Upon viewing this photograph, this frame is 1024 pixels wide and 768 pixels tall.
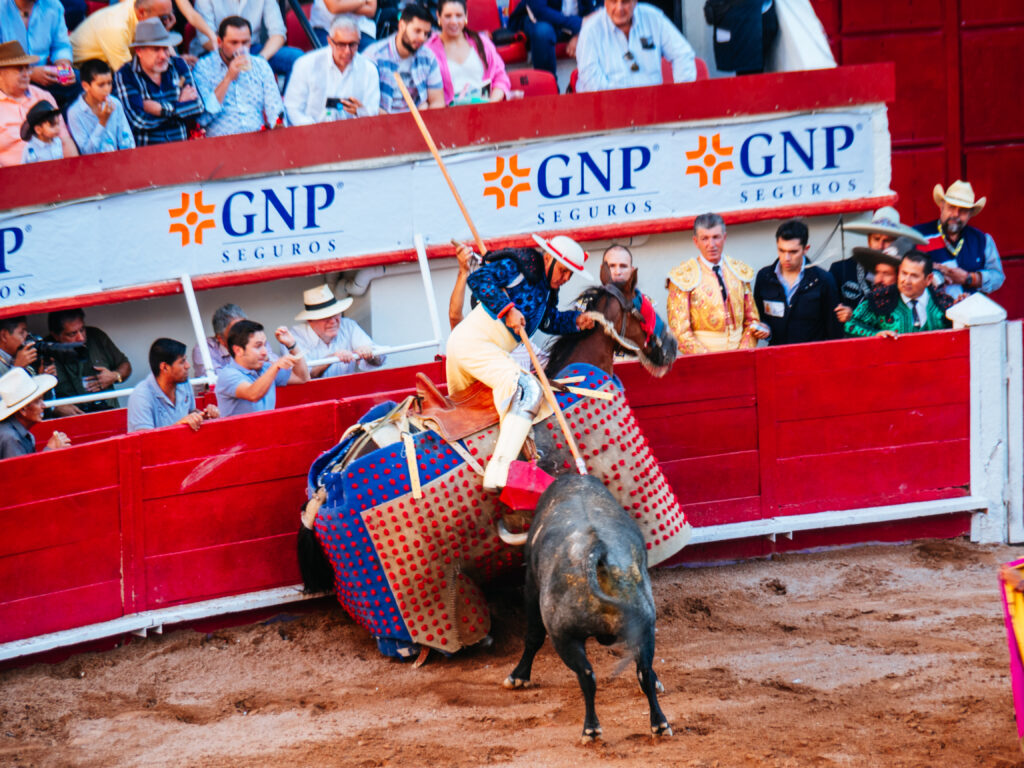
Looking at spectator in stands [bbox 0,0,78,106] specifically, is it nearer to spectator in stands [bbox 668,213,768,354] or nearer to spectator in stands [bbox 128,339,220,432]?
spectator in stands [bbox 128,339,220,432]

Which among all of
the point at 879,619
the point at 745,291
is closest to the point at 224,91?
the point at 745,291

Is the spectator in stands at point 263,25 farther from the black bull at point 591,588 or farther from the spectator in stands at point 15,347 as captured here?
the black bull at point 591,588

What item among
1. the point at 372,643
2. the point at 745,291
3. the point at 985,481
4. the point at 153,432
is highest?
the point at 745,291

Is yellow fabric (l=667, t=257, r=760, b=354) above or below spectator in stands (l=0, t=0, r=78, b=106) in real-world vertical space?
below

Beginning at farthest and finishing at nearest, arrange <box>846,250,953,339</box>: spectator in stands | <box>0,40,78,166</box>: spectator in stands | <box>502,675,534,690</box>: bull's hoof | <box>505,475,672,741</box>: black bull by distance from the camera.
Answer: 1. <box>0,40,78,166</box>: spectator in stands
2. <box>846,250,953,339</box>: spectator in stands
3. <box>502,675,534,690</box>: bull's hoof
4. <box>505,475,672,741</box>: black bull

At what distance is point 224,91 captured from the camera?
7.59 m

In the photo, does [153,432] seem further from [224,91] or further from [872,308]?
[872,308]

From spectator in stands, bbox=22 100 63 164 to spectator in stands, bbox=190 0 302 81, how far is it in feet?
3.53

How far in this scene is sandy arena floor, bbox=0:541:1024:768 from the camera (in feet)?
14.4

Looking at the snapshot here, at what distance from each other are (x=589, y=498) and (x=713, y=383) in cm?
198

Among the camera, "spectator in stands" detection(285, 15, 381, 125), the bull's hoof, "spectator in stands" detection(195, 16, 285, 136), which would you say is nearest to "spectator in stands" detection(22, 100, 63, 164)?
"spectator in stands" detection(195, 16, 285, 136)

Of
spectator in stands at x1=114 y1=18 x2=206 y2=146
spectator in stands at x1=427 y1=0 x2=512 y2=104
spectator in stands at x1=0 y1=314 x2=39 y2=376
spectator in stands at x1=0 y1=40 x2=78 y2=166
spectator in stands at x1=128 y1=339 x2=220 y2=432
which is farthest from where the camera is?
spectator in stands at x1=427 y1=0 x2=512 y2=104

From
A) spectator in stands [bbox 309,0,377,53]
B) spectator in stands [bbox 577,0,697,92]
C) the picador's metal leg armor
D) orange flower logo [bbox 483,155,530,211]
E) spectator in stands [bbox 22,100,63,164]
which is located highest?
spectator in stands [bbox 309,0,377,53]

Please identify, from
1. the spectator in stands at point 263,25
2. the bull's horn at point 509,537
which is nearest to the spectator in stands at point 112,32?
the spectator in stands at point 263,25
